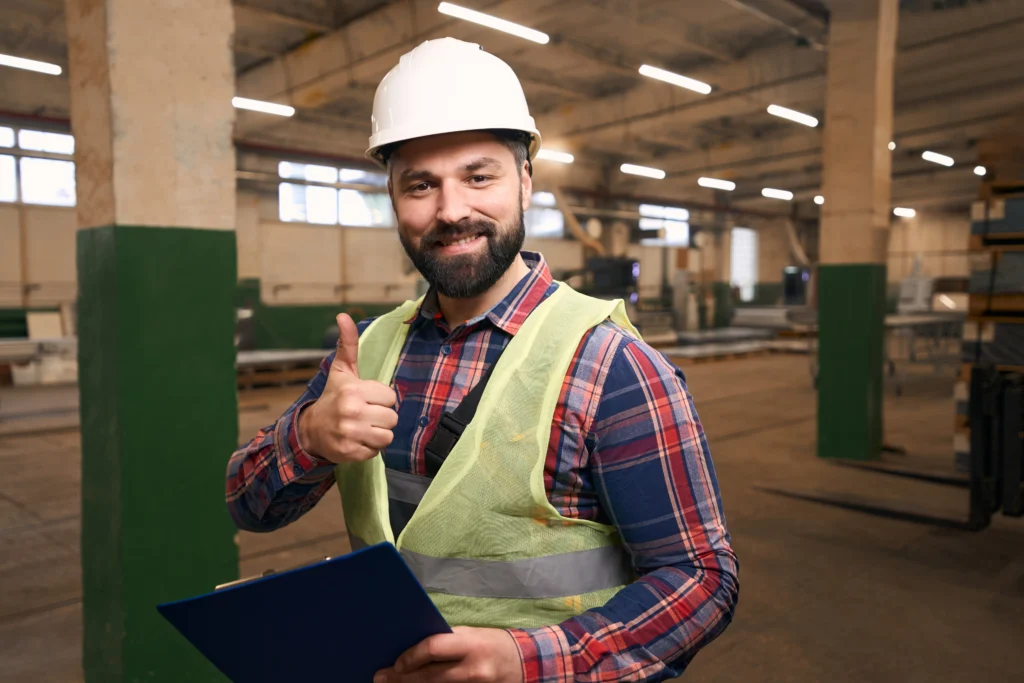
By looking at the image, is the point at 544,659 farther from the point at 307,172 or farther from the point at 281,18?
the point at 307,172

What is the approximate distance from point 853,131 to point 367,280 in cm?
1113

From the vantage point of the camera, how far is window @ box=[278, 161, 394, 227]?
47.9 feet

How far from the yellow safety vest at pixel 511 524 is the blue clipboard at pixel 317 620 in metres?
0.21

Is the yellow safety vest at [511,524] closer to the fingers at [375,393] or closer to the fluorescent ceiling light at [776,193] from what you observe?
the fingers at [375,393]

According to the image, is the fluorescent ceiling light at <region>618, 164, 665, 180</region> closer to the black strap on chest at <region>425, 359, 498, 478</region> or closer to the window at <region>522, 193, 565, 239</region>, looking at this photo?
the window at <region>522, 193, 565, 239</region>

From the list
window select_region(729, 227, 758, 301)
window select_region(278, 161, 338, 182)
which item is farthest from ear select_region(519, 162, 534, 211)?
window select_region(729, 227, 758, 301)

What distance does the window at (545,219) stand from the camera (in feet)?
59.7

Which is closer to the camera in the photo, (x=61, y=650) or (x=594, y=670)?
(x=594, y=670)

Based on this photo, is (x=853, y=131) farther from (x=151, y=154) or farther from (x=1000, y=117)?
(x=1000, y=117)

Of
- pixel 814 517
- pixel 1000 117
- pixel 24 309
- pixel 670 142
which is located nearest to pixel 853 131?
pixel 814 517

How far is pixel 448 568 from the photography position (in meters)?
1.25

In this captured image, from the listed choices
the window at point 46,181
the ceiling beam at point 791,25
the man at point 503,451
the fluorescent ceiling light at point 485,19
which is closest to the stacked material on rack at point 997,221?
the ceiling beam at point 791,25

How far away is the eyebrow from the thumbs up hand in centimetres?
32

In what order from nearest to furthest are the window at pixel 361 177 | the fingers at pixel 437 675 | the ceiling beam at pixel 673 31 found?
the fingers at pixel 437 675, the ceiling beam at pixel 673 31, the window at pixel 361 177
